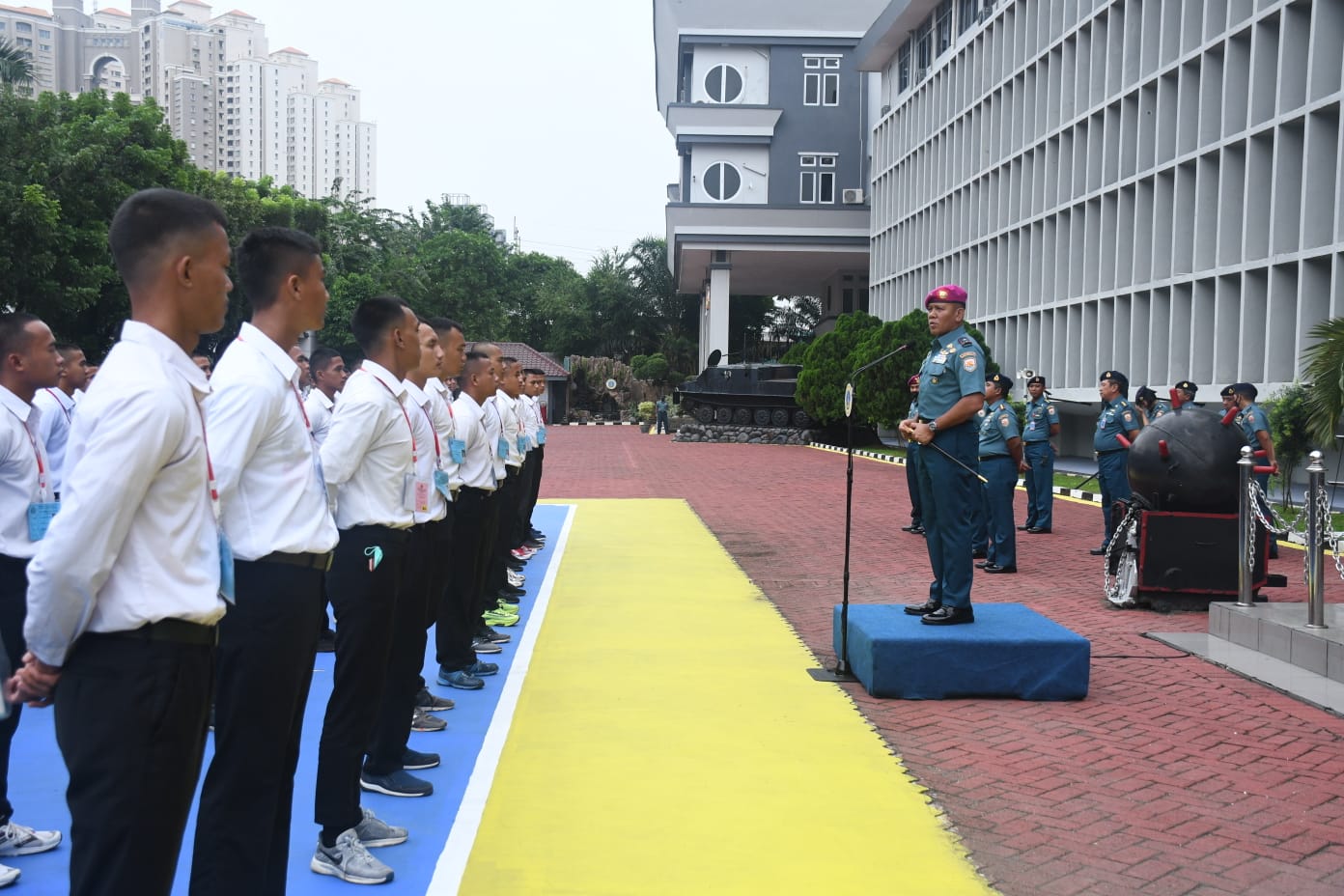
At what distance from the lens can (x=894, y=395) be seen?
3173 cm

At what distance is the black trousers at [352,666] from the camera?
14.2 feet

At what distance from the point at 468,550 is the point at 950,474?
9.34ft

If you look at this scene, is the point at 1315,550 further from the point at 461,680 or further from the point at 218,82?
the point at 218,82

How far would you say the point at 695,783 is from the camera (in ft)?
17.6

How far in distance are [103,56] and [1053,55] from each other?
8810cm

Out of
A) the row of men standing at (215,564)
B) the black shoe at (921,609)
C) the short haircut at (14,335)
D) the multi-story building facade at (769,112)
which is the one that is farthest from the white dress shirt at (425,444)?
the multi-story building facade at (769,112)

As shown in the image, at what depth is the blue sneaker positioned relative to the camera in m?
7.04

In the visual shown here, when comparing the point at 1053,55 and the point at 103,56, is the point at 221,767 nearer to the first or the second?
the point at 1053,55

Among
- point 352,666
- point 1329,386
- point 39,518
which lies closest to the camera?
point 352,666

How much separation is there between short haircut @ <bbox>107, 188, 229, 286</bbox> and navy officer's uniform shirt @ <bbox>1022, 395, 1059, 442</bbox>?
43.0 feet

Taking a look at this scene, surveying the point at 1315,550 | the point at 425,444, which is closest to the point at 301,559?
the point at 425,444

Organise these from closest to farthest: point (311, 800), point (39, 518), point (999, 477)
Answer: point (39, 518), point (311, 800), point (999, 477)

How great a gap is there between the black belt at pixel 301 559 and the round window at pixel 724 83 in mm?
48893

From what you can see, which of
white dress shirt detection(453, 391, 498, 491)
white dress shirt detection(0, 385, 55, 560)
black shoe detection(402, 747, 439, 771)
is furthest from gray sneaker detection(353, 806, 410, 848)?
white dress shirt detection(453, 391, 498, 491)
